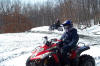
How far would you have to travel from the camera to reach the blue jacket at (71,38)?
5.04 m

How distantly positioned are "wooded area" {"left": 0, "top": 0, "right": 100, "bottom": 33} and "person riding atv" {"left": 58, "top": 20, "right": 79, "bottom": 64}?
30.6 metres

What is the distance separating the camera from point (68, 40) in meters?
5.18

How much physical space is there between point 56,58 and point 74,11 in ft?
112

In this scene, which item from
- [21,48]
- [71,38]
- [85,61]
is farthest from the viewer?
[21,48]

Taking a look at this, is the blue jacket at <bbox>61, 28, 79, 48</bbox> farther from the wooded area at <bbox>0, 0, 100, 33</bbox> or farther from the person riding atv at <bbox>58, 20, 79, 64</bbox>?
the wooded area at <bbox>0, 0, 100, 33</bbox>

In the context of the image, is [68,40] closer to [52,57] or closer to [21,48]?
[52,57]

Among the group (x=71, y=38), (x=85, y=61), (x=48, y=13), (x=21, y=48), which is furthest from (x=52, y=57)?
(x=48, y=13)

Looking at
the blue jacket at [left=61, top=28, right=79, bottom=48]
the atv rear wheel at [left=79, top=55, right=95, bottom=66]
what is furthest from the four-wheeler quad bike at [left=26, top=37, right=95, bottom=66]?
the blue jacket at [left=61, top=28, right=79, bottom=48]

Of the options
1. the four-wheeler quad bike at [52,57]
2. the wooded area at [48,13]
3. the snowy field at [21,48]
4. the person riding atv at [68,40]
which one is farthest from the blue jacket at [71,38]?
the wooded area at [48,13]

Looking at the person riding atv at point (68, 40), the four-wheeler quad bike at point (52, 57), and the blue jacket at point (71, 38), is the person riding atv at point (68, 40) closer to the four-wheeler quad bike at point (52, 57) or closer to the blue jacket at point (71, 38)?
the blue jacket at point (71, 38)

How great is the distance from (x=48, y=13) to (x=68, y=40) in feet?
213

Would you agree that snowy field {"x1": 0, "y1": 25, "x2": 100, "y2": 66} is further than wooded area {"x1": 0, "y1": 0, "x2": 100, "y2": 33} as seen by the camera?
No

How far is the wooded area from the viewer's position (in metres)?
37.2

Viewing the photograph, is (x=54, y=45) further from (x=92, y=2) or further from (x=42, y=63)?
(x=92, y=2)
